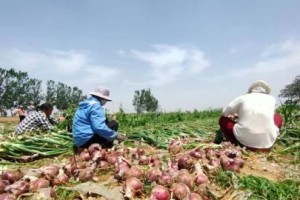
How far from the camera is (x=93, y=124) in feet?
15.5

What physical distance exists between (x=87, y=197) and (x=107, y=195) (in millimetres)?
138

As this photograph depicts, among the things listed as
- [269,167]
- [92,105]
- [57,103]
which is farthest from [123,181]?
[57,103]

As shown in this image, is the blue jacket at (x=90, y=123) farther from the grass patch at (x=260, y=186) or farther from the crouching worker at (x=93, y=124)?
the grass patch at (x=260, y=186)

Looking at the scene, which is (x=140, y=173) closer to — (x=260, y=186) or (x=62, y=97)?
(x=260, y=186)

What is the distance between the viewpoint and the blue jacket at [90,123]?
4711mm

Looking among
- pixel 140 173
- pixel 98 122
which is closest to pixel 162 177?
pixel 140 173

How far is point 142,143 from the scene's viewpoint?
219 inches

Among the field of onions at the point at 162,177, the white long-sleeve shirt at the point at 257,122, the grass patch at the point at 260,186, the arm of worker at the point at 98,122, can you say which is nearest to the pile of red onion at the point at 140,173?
the field of onions at the point at 162,177

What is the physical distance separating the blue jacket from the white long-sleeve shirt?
162 centimetres

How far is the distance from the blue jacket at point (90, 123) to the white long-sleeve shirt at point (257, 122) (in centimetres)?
162

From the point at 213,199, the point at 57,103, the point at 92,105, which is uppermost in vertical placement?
the point at 57,103

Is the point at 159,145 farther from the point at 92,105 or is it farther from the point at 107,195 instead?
the point at 107,195

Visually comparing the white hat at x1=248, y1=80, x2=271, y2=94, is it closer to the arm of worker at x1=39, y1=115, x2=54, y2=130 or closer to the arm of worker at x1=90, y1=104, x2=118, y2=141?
the arm of worker at x1=90, y1=104, x2=118, y2=141

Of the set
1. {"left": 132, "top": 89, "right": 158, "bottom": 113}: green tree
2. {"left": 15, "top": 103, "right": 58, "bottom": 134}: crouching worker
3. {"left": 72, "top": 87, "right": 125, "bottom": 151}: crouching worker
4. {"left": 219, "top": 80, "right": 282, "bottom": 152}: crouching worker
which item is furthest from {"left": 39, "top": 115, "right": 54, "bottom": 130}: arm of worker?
{"left": 132, "top": 89, "right": 158, "bottom": 113}: green tree
